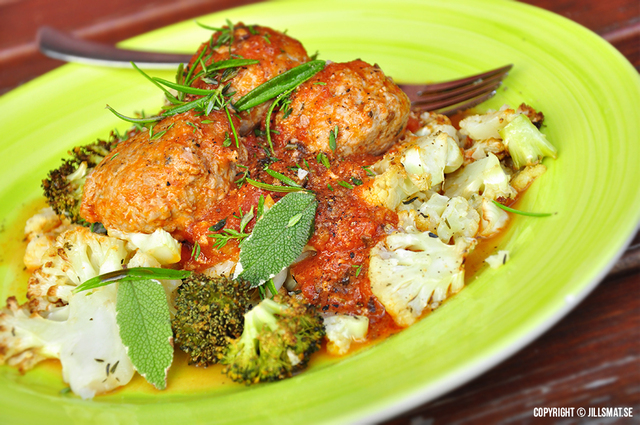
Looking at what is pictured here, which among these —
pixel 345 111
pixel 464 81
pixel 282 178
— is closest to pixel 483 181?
pixel 345 111

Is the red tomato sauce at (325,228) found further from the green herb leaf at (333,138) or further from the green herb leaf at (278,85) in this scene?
the green herb leaf at (278,85)

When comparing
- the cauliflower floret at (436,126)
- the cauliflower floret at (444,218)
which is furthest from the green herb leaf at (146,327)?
the cauliflower floret at (436,126)

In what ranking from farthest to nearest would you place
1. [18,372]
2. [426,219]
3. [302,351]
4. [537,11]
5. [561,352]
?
[537,11] < [426,219] < [18,372] < [302,351] < [561,352]

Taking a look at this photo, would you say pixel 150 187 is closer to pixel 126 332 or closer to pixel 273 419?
pixel 126 332

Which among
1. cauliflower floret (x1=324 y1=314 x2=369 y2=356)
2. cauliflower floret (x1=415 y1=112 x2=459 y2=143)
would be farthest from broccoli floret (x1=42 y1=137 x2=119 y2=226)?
cauliflower floret (x1=415 y1=112 x2=459 y2=143)

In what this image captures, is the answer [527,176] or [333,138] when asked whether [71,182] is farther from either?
[527,176]

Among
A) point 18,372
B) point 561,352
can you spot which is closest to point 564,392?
point 561,352
